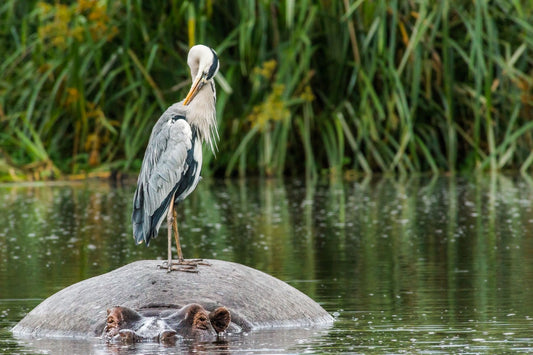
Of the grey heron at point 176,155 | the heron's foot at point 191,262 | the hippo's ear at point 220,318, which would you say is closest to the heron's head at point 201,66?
the grey heron at point 176,155

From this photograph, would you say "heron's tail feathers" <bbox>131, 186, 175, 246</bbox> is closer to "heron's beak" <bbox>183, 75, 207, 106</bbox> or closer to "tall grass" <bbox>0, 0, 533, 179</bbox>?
"heron's beak" <bbox>183, 75, 207, 106</bbox>

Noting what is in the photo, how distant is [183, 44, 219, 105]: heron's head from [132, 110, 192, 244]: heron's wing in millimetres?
205

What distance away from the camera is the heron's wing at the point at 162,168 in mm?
7781

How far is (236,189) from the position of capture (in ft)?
66.0

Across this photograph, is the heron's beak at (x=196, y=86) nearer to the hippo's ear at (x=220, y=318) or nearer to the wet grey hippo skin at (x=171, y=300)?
the wet grey hippo skin at (x=171, y=300)

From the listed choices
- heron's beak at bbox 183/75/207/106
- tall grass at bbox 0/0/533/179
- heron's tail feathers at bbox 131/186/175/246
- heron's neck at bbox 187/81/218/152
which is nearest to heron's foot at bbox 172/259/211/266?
heron's tail feathers at bbox 131/186/175/246

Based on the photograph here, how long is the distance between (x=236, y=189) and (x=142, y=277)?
12.3m

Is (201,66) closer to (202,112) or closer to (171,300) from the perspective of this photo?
(202,112)

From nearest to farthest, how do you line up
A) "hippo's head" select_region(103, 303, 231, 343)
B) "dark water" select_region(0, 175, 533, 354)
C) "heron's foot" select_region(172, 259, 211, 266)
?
"hippo's head" select_region(103, 303, 231, 343), "dark water" select_region(0, 175, 533, 354), "heron's foot" select_region(172, 259, 211, 266)

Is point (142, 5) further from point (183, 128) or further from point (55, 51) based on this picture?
point (183, 128)

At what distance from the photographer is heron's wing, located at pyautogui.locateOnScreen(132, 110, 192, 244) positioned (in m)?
7.78

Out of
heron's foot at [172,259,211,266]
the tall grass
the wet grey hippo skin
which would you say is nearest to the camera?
the wet grey hippo skin

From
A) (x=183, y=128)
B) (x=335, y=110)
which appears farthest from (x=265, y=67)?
(x=183, y=128)

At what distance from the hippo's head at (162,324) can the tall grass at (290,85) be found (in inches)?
558
